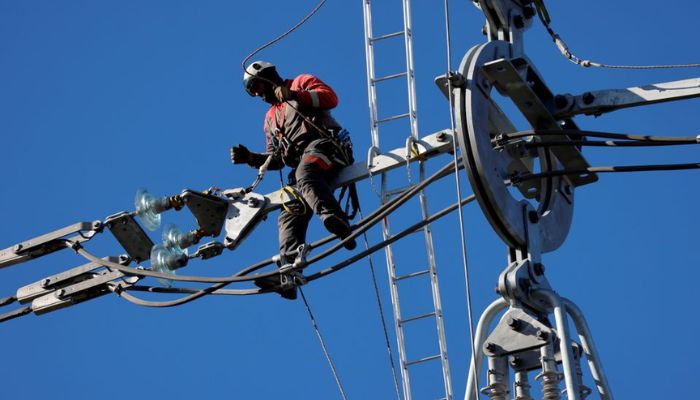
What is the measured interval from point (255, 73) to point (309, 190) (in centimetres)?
156

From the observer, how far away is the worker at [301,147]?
44.1 feet

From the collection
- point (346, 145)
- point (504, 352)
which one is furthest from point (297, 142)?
point (504, 352)

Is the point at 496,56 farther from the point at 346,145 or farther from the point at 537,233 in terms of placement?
the point at 346,145

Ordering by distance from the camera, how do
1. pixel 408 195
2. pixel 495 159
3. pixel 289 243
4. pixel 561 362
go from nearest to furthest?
pixel 561 362 → pixel 495 159 → pixel 408 195 → pixel 289 243

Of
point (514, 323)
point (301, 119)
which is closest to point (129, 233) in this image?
point (301, 119)

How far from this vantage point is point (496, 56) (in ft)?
39.2

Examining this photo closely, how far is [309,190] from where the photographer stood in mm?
13469

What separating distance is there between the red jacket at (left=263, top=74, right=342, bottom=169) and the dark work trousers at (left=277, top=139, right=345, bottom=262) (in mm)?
230

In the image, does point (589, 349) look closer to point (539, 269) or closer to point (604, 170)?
point (539, 269)

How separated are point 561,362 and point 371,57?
8.30m

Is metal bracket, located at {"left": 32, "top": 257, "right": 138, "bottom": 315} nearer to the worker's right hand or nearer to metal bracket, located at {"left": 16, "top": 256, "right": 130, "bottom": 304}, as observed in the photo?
metal bracket, located at {"left": 16, "top": 256, "right": 130, "bottom": 304}

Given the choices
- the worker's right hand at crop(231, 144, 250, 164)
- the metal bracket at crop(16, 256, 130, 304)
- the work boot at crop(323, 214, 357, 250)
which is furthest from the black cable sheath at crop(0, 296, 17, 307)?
the work boot at crop(323, 214, 357, 250)

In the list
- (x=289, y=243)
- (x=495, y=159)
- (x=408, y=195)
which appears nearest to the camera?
(x=495, y=159)

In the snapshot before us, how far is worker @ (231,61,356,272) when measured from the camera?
13.4 metres
